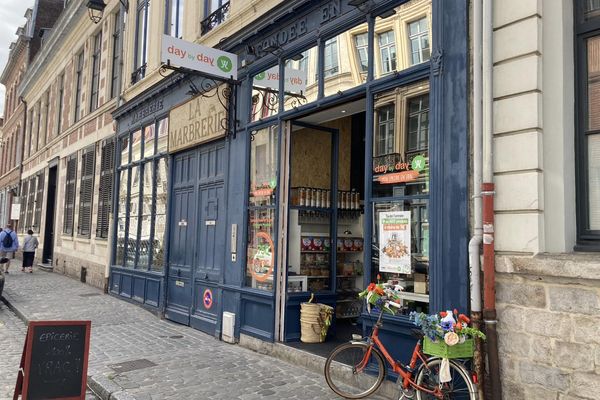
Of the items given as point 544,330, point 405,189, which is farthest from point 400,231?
point 544,330

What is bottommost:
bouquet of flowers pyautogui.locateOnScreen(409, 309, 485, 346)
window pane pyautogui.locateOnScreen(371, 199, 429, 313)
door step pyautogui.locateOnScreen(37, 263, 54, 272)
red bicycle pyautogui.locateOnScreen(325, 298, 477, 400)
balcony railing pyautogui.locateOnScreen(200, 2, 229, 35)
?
door step pyautogui.locateOnScreen(37, 263, 54, 272)

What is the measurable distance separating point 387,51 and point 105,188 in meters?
10.6

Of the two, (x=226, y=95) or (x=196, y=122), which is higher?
(x=226, y=95)

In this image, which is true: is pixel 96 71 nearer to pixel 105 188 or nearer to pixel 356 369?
pixel 105 188

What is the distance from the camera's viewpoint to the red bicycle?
4320mm

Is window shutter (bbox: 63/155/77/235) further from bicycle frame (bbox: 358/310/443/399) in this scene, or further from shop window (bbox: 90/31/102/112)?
bicycle frame (bbox: 358/310/443/399)

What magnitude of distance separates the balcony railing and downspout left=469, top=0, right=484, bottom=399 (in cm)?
560

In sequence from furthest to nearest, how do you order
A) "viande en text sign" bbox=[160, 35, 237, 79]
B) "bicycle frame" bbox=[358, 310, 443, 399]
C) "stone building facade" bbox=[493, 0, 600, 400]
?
"viande en text sign" bbox=[160, 35, 237, 79] < "bicycle frame" bbox=[358, 310, 443, 399] < "stone building facade" bbox=[493, 0, 600, 400]

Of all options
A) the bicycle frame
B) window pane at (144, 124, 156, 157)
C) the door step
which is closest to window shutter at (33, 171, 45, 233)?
the door step

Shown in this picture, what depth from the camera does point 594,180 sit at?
13.4 feet

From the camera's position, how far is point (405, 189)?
17.0ft

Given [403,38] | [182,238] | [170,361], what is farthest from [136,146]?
[403,38]

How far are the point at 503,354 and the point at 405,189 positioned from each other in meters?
1.80

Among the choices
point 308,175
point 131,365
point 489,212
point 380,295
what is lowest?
point 131,365
